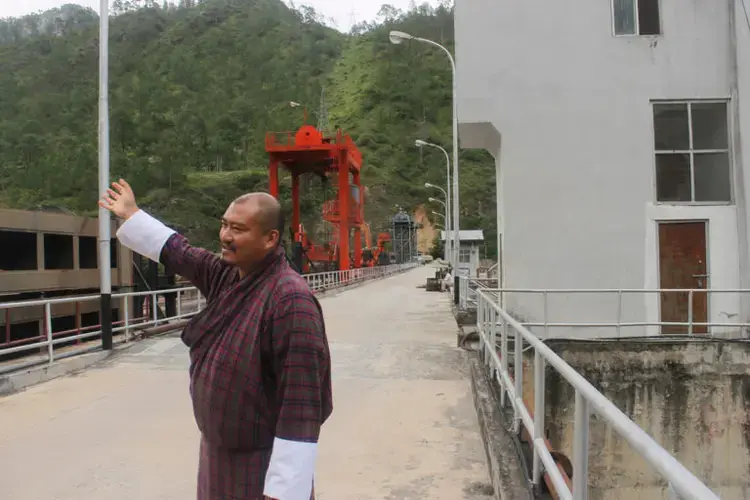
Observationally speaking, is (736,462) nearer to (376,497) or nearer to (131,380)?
(376,497)

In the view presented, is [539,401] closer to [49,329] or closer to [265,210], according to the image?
[265,210]

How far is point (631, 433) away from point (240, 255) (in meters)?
1.32

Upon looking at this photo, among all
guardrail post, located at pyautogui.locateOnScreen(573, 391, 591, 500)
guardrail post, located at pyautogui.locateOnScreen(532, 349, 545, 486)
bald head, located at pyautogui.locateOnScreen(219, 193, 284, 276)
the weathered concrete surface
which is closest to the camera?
bald head, located at pyautogui.locateOnScreen(219, 193, 284, 276)

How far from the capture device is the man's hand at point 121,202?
2549 mm

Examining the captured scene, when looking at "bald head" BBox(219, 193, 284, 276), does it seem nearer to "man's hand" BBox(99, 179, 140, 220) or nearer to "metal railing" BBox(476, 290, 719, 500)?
"man's hand" BBox(99, 179, 140, 220)

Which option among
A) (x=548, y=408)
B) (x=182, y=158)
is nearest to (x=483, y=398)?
(x=548, y=408)

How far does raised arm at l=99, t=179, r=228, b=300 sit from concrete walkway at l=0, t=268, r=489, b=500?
2.33 meters

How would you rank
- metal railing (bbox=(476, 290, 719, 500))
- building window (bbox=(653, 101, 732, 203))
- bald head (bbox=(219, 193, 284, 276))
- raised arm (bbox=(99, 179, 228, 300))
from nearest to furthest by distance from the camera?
metal railing (bbox=(476, 290, 719, 500)) → bald head (bbox=(219, 193, 284, 276)) → raised arm (bbox=(99, 179, 228, 300)) → building window (bbox=(653, 101, 732, 203))

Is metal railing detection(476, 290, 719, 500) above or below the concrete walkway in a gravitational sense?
above

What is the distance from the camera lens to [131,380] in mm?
7949

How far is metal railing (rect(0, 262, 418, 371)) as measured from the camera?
26.9 ft

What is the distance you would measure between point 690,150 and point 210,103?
105 m

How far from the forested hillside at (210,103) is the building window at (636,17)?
54047 mm

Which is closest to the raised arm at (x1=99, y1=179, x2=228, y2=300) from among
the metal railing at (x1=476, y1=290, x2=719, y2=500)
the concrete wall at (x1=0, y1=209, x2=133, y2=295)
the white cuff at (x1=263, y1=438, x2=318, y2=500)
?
the white cuff at (x1=263, y1=438, x2=318, y2=500)
